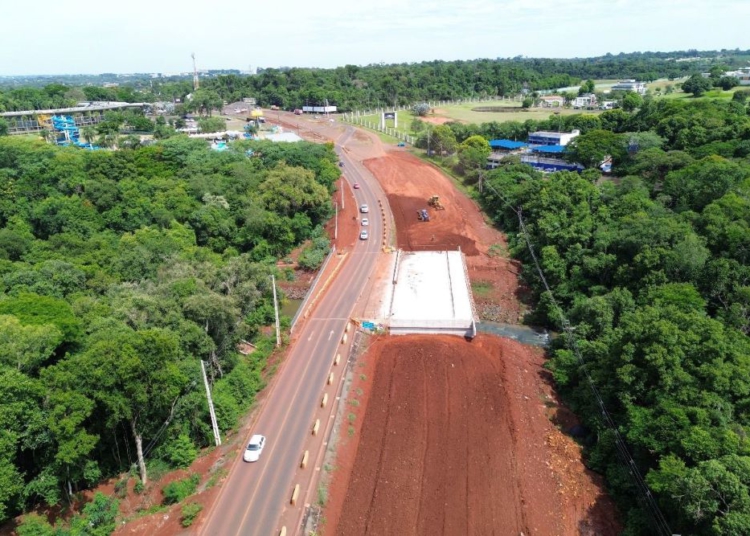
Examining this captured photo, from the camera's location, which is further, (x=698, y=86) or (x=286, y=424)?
(x=698, y=86)

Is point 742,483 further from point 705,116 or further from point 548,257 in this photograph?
point 705,116

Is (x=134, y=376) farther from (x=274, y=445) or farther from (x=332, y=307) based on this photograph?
(x=332, y=307)

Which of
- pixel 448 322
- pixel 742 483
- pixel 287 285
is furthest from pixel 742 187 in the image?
pixel 287 285

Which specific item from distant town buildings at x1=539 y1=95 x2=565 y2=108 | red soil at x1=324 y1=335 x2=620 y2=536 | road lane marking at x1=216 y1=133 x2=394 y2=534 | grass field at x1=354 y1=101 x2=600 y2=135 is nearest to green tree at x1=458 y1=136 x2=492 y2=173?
road lane marking at x1=216 y1=133 x2=394 y2=534

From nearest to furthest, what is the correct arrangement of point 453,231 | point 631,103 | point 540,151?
1. point 453,231
2. point 540,151
3. point 631,103

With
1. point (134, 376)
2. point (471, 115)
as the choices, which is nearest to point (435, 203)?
point (134, 376)

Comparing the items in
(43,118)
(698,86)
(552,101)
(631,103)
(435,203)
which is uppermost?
(698,86)

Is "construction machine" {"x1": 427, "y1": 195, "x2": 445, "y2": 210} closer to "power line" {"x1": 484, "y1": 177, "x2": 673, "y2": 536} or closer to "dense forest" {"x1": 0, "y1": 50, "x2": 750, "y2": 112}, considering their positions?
"power line" {"x1": 484, "y1": 177, "x2": 673, "y2": 536}
